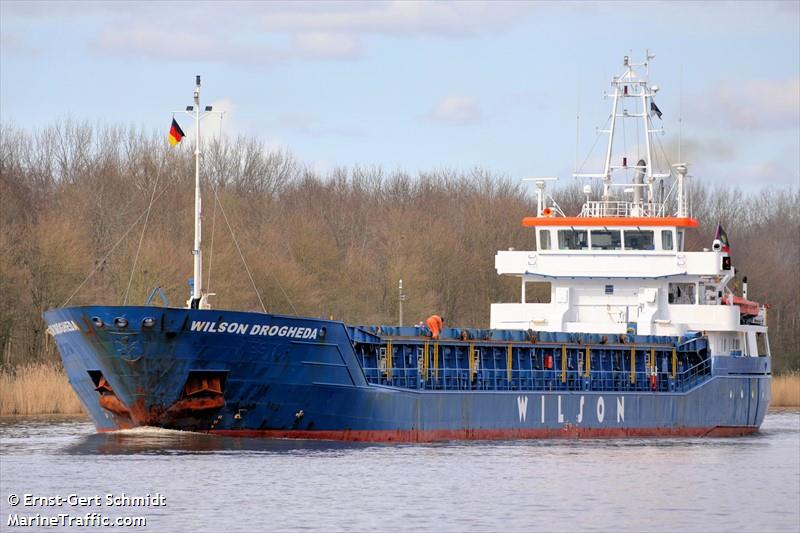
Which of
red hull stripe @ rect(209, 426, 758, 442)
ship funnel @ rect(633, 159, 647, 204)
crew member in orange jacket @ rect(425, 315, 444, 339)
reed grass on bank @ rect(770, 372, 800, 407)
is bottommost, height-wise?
red hull stripe @ rect(209, 426, 758, 442)

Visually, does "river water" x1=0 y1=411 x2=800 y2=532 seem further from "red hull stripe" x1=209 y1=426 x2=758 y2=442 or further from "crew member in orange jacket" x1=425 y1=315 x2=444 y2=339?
"crew member in orange jacket" x1=425 y1=315 x2=444 y2=339

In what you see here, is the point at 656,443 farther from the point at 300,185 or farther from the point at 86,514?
the point at 300,185

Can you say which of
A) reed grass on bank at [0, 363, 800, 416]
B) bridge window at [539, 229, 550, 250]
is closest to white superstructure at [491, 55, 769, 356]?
bridge window at [539, 229, 550, 250]

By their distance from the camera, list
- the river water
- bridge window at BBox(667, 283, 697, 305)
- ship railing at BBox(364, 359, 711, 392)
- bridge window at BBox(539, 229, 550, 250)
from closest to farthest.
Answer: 1. the river water
2. ship railing at BBox(364, 359, 711, 392)
3. bridge window at BBox(539, 229, 550, 250)
4. bridge window at BBox(667, 283, 697, 305)

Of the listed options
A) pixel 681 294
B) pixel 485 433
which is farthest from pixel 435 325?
pixel 681 294

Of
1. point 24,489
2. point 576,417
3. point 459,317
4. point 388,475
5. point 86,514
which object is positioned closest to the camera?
point 86,514

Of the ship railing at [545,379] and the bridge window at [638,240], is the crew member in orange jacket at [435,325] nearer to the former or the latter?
the ship railing at [545,379]

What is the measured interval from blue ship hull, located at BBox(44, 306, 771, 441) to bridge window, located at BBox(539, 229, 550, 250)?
4804 millimetres

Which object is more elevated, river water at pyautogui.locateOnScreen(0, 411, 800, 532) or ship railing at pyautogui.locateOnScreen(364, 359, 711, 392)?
ship railing at pyautogui.locateOnScreen(364, 359, 711, 392)

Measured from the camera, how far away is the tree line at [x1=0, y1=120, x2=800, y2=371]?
6431 cm

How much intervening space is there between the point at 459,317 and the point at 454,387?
1386 inches

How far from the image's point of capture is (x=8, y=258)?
62625 mm

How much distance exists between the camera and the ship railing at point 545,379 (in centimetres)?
4553

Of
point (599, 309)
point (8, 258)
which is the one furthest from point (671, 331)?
point (8, 258)
